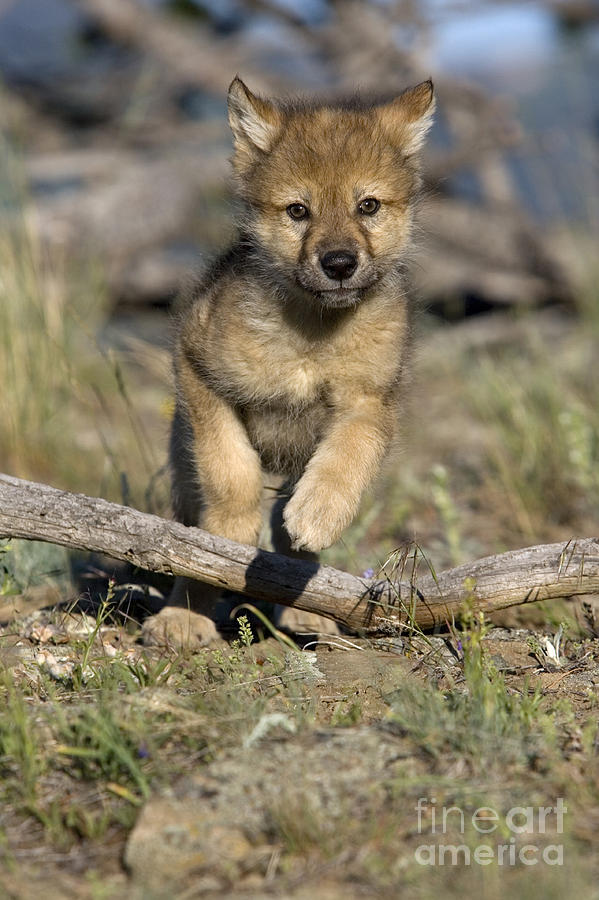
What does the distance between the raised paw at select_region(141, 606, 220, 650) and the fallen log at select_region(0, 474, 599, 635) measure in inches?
15.2

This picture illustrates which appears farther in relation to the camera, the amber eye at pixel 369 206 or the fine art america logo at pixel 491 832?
the amber eye at pixel 369 206

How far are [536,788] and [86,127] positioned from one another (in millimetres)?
10060

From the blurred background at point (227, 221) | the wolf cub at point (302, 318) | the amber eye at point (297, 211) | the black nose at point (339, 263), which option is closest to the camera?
the black nose at point (339, 263)

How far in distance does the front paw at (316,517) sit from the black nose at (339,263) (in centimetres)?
72

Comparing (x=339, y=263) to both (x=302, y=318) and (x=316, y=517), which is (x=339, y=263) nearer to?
(x=302, y=318)

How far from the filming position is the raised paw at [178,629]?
3.57 metres

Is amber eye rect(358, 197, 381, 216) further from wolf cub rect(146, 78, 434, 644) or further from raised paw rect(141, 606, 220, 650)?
raised paw rect(141, 606, 220, 650)

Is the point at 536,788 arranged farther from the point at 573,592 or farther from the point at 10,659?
the point at 10,659

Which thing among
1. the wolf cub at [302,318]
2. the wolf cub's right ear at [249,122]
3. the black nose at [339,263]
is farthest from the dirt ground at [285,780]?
the wolf cub's right ear at [249,122]

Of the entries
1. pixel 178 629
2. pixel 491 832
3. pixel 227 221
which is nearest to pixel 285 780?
pixel 491 832

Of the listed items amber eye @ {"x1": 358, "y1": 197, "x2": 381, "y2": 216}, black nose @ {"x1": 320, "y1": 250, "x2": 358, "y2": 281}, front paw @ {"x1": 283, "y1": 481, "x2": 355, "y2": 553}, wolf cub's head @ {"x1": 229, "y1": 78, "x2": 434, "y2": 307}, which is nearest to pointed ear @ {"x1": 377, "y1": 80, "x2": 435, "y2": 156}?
wolf cub's head @ {"x1": 229, "y1": 78, "x2": 434, "y2": 307}

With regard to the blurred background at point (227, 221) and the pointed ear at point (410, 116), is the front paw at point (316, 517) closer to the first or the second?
the pointed ear at point (410, 116)

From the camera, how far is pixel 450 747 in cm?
253

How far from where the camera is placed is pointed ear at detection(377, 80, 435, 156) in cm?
380
